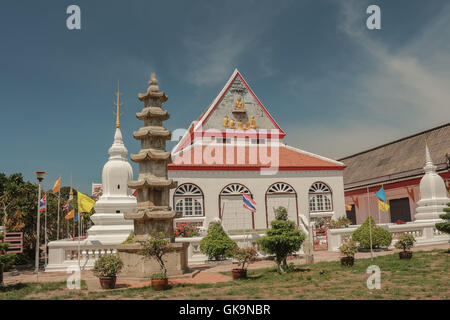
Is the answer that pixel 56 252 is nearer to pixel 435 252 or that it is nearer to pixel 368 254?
pixel 368 254

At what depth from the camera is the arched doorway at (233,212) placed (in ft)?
80.3

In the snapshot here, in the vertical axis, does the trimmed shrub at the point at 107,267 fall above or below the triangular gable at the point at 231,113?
below

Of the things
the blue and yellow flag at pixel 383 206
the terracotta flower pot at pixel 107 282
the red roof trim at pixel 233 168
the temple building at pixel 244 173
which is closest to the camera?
the terracotta flower pot at pixel 107 282

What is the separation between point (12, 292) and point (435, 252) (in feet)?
57.7

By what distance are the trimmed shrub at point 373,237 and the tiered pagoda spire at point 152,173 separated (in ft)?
32.8

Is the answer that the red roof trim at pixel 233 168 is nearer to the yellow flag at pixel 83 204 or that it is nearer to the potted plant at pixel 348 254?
the yellow flag at pixel 83 204

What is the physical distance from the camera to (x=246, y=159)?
26.5 metres

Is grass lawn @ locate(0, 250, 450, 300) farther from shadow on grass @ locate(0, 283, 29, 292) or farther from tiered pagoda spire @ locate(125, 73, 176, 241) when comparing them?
tiered pagoda spire @ locate(125, 73, 176, 241)

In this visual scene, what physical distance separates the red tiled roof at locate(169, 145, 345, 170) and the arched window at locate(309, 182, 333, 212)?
137cm

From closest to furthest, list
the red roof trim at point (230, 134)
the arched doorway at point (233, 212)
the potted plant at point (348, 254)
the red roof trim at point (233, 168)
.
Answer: the potted plant at point (348, 254) < the red roof trim at point (233, 168) < the arched doorway at point (233, 212) < the red roof trim at point (230, 134)

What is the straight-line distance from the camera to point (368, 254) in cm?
1822

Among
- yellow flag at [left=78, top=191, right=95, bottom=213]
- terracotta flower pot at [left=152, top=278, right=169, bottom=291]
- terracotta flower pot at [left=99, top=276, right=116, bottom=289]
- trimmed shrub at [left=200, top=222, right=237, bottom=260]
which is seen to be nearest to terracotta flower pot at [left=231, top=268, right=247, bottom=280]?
terracotta flower pot at [left=152, top=278, right=169, bottom=291]

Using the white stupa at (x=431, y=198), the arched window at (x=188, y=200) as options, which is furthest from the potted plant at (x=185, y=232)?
the white stupa at (x=431, y=198)
